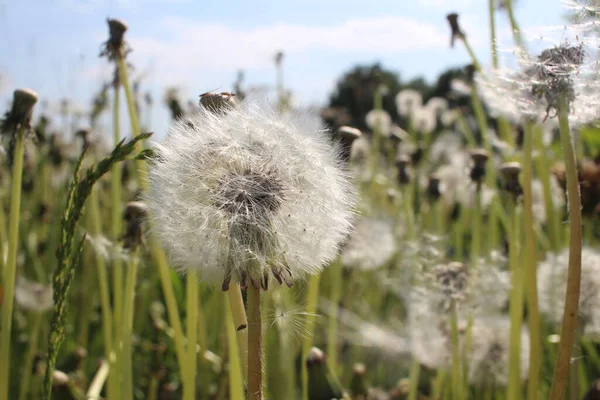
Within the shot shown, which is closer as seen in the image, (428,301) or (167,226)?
(167,226)

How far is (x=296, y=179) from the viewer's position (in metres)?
0.84

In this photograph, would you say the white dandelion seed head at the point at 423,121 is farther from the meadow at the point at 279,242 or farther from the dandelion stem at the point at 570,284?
the dandelion stem at the point at 570,284

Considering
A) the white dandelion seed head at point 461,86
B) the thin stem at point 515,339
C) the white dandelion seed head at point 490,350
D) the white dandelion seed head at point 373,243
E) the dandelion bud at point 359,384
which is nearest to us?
the thin stem at point 515,339

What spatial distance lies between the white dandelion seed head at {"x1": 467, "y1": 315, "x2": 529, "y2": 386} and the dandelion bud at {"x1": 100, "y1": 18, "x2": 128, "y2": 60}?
1.23 metres

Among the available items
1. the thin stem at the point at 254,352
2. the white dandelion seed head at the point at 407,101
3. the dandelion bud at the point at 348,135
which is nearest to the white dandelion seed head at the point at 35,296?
the dandelion bud at the point at 348,135

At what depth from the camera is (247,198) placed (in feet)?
2.65

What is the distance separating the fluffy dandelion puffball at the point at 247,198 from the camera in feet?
2.54

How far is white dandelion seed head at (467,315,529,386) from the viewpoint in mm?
1912

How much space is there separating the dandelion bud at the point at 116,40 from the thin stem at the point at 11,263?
0.30m

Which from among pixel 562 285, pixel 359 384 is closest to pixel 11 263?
pixel 359 384

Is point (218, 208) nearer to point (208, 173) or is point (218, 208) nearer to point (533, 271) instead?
point (208, 173)

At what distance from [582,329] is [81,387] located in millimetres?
1424

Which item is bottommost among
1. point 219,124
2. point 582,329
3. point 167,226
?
point 582,329

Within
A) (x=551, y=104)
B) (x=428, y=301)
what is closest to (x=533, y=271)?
(x=551, y=104)
